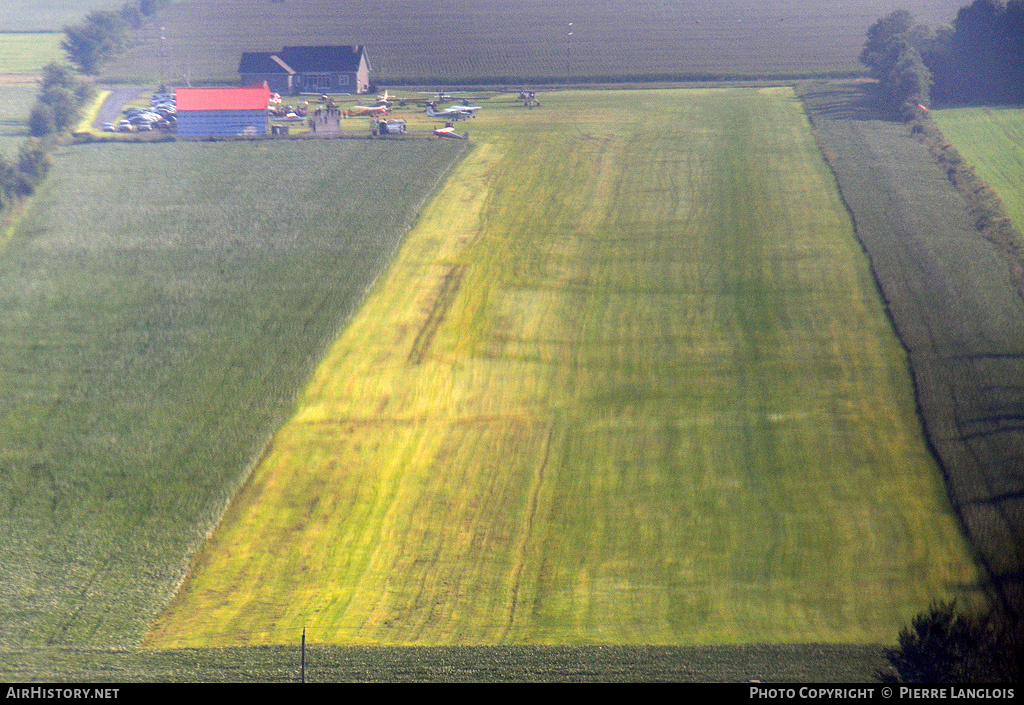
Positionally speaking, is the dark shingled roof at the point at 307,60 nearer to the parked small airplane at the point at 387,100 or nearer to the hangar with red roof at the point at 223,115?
the parked small airplane at the point at 387,100

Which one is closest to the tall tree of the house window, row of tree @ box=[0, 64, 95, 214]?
row of tree @ box=[0, 64, 95, 214]

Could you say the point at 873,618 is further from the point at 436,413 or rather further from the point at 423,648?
the point at 436,413

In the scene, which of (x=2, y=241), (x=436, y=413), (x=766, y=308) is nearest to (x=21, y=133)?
(x=2, y=241)

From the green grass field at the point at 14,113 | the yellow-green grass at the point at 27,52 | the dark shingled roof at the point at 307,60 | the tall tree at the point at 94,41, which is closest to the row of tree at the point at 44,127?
the green grass field at the point at 14,113

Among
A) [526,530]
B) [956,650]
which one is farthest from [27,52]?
[956,650]

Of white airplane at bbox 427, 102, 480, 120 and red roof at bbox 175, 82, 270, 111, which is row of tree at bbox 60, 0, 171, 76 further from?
white airplane at bbox 427, 102, 480, 120

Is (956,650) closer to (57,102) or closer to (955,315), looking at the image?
(955,315)
